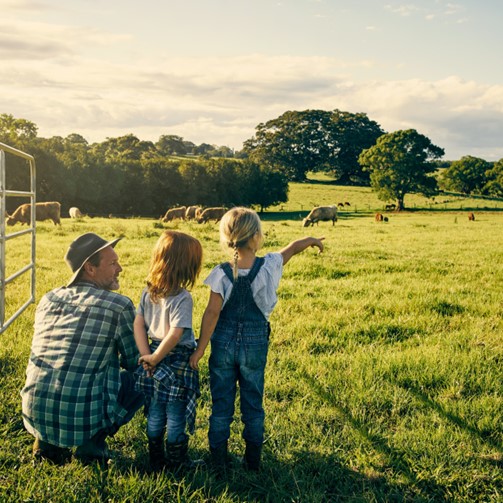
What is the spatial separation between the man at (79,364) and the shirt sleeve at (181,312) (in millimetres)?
410

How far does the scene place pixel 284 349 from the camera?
19.1 feet

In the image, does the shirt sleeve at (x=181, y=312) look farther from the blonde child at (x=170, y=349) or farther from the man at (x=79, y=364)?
the man at (x=79, y=364)

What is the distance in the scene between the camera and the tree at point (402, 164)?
57.6 m

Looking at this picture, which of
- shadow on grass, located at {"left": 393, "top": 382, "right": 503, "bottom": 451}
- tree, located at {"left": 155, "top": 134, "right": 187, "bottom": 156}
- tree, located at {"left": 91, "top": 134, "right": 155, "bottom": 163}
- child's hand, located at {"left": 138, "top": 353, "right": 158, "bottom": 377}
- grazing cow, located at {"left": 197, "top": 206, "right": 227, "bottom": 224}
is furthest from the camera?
tree, located at {"left": 155, "top": 134, "right": 187, "bottom": 156}

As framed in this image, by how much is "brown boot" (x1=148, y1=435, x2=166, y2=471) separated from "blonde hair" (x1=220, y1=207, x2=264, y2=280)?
128 centimetres

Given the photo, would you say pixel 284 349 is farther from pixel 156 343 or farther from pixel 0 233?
pixel 0 233

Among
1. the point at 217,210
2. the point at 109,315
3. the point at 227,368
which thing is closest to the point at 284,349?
the point at 227,368

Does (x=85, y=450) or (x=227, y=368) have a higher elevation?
(x=227, y=368)

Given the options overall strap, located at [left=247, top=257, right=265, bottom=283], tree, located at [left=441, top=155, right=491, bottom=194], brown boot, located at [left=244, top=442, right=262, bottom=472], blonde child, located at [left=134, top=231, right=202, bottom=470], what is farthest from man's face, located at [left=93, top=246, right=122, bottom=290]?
tree, located at [left=441, top=155, right=491, bottom=194]

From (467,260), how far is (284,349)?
9.67 meters

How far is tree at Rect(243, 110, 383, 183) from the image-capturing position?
98438 millimetres

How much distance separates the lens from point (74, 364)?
339cm

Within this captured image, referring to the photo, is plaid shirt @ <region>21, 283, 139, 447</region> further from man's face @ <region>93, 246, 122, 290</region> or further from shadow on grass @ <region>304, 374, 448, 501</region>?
shadow on grass @ <region>304, 374, 448, 501</region>

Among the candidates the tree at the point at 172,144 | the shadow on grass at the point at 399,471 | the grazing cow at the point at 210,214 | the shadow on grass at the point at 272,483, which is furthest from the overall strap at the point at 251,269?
the tree at the point at 172,144
